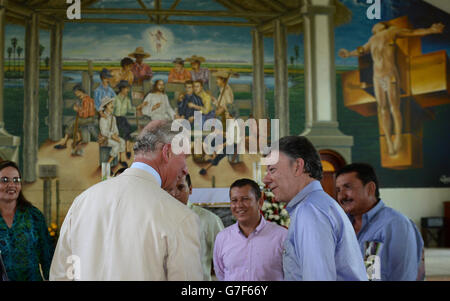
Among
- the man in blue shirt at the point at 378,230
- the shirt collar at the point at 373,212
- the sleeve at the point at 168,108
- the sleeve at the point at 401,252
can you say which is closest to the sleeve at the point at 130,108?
the sleeve at the point at 168,108

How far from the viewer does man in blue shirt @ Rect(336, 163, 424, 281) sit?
2936 mm

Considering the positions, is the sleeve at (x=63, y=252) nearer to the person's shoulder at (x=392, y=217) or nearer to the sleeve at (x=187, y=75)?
the person's shoulder at (x=392, y=217)

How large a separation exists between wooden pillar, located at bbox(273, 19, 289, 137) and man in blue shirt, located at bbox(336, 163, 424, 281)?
28.1ft

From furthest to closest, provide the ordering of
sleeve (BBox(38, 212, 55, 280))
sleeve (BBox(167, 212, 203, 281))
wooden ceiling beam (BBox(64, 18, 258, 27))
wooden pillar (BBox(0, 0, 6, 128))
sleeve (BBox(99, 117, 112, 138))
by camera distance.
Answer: wooden ceiling beam (BBox(64, 18, 258, 27)), sleeve (BBox(99, 117, 112, 138)), wooden pillar (BBox(0, 0, 6, 128)), sleeve (BBox(38, 212, 55, 280)), sleeve (BBox(167, 212, 203, 281))

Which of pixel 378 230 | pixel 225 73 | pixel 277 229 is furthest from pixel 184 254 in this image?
pixel 225 73

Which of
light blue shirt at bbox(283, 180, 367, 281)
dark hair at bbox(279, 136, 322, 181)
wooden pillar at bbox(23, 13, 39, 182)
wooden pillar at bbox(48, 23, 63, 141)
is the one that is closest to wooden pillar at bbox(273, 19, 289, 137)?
wooden pillar at bbox(48, 23, 63, 141)

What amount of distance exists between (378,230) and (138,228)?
4.91ft

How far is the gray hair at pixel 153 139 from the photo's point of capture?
92.6 inches

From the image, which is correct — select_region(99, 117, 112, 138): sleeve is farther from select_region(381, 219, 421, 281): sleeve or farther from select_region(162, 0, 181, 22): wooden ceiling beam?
select_region(381, 219, 421, 281): sleeve

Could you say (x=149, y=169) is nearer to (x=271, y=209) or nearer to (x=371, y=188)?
(x=371, y=188)

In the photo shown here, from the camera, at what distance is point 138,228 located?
2.21m

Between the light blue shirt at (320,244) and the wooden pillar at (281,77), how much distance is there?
9556 mm
